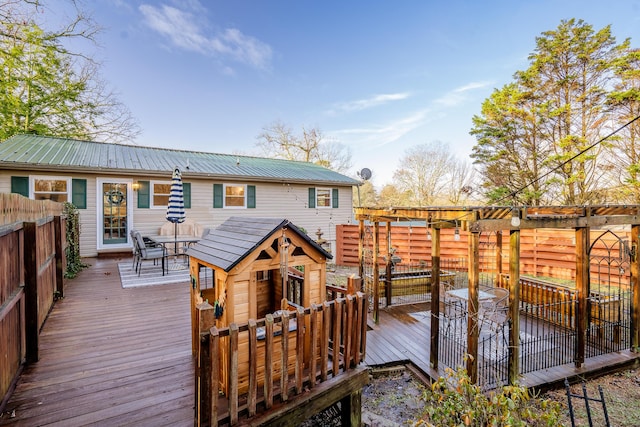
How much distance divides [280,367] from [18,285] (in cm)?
298

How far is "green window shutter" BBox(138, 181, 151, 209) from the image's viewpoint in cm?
1012

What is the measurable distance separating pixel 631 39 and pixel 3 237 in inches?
814

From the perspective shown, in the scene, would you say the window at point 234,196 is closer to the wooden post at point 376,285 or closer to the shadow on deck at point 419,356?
the wooden post at point 376,285

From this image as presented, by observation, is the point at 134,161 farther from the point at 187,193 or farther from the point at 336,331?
the point at 336,331

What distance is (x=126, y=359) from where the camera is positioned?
333 centimetres

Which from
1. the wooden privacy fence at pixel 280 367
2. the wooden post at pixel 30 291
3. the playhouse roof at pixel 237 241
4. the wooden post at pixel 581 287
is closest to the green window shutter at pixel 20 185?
the wooden post at pixel 30 291

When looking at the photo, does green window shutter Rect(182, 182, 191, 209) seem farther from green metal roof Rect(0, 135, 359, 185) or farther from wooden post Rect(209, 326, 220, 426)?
wooden post Rect(209, 326, 220, 426)

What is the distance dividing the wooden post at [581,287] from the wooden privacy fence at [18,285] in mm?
6740

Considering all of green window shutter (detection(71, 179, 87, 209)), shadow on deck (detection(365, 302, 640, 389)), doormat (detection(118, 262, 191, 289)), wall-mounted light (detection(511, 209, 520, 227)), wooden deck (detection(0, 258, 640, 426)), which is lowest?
shadow on deck (detection(365, 302, 640, 389))

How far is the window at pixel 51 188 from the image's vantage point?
881cm

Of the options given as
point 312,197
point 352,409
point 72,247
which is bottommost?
point 352,409

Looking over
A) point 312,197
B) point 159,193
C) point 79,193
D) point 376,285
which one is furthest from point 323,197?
point 79,193

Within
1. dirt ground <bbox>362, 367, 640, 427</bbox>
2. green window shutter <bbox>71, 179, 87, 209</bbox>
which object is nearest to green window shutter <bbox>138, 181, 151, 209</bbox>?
green window shutter <bbox>71, 179, 87, 209</bbox>

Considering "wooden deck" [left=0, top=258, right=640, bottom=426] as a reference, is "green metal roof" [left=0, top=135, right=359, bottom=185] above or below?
above
